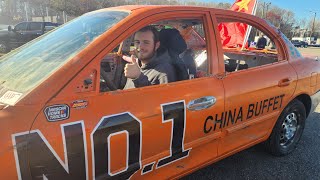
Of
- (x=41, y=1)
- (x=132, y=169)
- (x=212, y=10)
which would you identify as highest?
(x=41, y=1)

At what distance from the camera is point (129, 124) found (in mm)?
1927

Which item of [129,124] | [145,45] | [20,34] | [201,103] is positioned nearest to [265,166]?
[201,103]

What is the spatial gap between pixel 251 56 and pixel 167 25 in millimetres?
1638

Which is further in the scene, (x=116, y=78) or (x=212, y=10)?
(x=212, y=10)

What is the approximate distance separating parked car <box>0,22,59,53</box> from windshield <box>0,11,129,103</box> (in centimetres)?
1568

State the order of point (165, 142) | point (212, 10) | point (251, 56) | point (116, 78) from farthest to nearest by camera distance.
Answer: point (251, 56) → point (212, 10) → point (116, 78) → point (165, 142)

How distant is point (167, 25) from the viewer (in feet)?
8.50

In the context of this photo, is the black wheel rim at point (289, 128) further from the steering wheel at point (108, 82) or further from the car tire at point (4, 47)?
the car tire at point (4, 47)

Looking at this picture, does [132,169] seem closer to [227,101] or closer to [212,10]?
[227,101]

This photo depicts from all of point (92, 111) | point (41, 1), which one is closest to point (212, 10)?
point (92, 111)

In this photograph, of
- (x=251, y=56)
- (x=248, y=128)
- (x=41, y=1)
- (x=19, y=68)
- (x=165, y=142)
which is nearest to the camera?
(x=19, y=68)

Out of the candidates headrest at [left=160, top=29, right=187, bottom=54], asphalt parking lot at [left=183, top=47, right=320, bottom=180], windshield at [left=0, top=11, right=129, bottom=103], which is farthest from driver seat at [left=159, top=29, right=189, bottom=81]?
asphalt parking lot at [left=183, top=47, right=320, bottom=180]

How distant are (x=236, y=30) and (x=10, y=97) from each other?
3.35 metres

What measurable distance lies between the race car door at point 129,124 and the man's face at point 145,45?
0.23 meters
